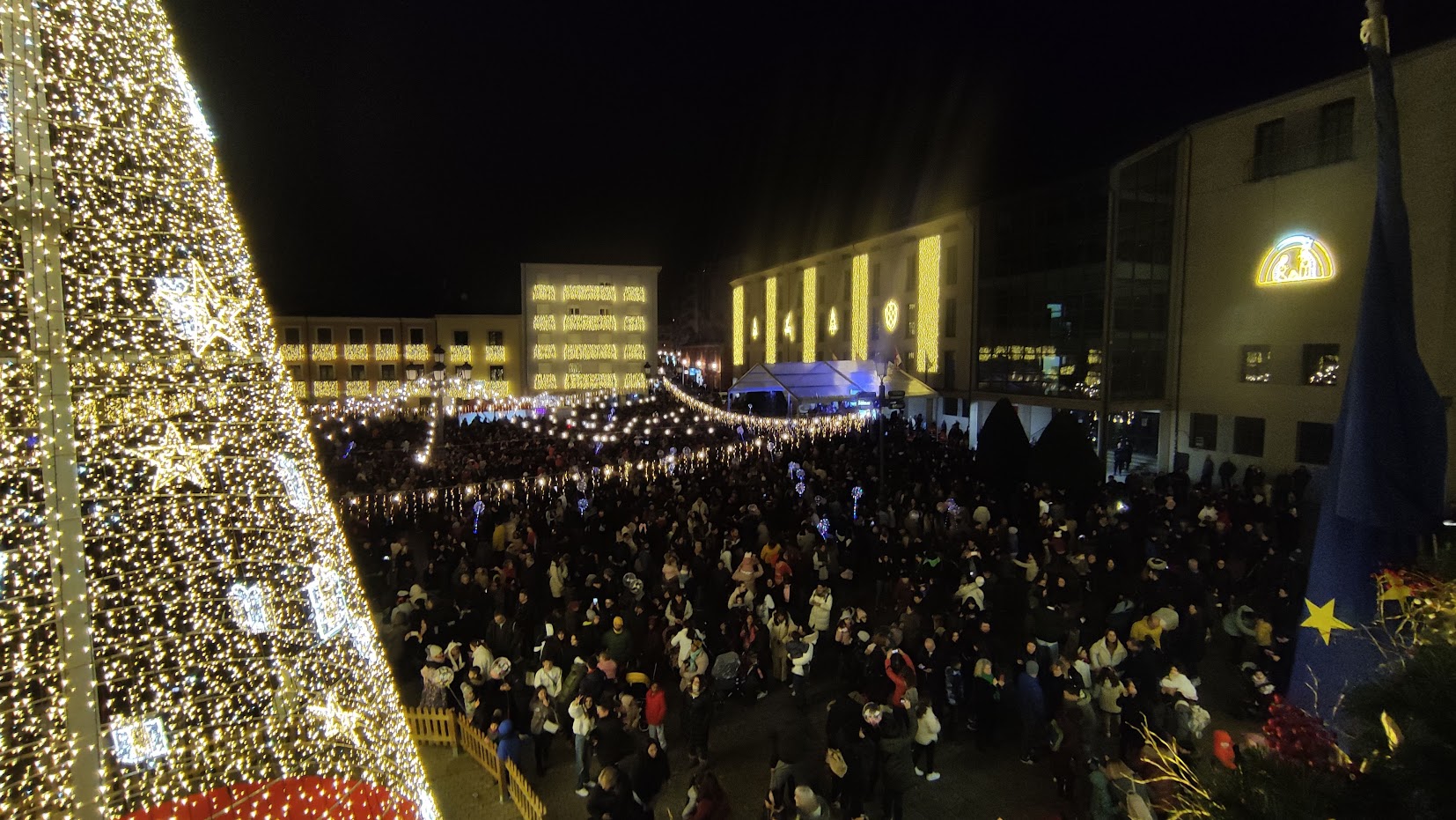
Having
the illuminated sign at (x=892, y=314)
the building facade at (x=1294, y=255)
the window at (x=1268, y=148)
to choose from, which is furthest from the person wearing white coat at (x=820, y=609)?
the illuminated sign at (x=892, y=314)

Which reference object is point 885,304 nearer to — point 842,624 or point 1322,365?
point 1322,365

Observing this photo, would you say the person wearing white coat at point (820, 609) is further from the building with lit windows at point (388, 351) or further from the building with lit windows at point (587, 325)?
the building with lit windows at point (587, 325)

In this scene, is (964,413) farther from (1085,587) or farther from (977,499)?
(1085,587)

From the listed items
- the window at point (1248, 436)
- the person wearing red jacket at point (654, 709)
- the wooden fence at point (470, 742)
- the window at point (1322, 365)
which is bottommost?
the wooden fence at point (470, 742)

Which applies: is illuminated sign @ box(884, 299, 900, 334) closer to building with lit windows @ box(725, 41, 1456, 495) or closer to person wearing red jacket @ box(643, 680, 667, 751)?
building with lit windows @ box(725, 41, 1456, 495)

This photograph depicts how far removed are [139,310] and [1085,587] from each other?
10.6m

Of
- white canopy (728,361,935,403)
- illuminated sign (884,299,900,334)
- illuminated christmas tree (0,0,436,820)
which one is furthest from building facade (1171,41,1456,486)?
illuminated christmas tree (0,0,436,820)

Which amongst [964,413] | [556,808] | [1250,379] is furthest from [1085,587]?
[964,413]

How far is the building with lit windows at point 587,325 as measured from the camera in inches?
1697

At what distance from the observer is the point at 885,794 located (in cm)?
614

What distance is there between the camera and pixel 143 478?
11.3 feet

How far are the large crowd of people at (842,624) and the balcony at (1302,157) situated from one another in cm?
782

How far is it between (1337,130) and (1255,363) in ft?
18.1

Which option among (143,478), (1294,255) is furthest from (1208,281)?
(143,478)
